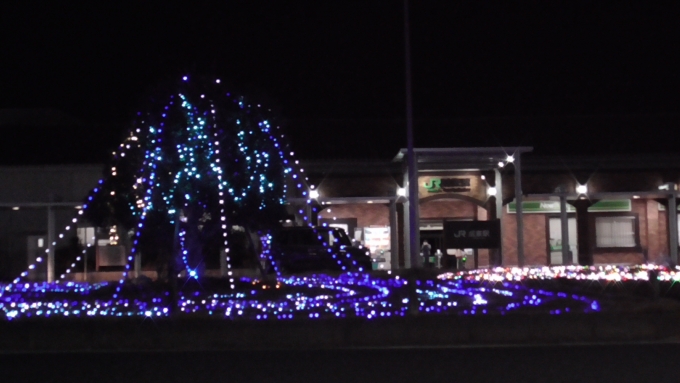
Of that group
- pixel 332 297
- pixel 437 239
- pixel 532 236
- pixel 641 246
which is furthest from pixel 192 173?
pixel 641 246

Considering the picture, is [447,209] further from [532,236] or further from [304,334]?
[304,334]

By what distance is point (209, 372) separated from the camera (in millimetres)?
10602

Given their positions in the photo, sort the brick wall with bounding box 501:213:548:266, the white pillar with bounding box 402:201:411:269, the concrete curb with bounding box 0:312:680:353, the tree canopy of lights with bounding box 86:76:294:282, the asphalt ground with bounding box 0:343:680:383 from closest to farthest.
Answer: the asphalt ground with bounding box 0:343:680:383 < the concrete curb with bounding box 0:312:680:353 < the tree canopy of lights with bounding box 86:76:294:282 < the white pillar with bounding box 402:201:411:269 < the brick wall with bounding box 501:213:548:266

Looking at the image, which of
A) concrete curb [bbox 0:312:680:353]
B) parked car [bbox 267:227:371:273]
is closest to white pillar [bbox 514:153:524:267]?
parked car [bbox 267:227:371:273]

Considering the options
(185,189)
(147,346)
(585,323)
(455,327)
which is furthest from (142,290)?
(585,323)

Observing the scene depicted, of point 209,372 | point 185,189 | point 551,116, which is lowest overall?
point 209,372

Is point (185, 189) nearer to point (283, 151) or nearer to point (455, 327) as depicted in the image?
point (283, 151)

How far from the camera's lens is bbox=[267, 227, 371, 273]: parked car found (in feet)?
79.4

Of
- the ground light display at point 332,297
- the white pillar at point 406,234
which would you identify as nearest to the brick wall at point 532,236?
the white pillar at point 406,234

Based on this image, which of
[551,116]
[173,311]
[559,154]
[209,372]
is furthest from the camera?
[551,116]

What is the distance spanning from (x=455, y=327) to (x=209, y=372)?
432 centimetres

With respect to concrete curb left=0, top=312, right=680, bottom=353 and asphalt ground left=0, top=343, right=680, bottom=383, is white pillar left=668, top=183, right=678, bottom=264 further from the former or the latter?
asphalt ground left=0, top=343, right=680, bottom=383

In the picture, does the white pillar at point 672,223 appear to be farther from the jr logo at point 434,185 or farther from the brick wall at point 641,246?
the jr logo at point 434,185

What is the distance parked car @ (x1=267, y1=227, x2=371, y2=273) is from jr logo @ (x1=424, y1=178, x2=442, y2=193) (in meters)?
9.15
